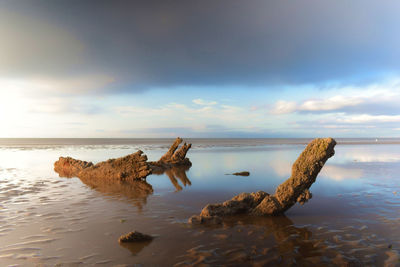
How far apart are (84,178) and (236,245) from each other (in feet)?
44.6

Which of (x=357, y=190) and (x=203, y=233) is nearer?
(x=203, y=233)

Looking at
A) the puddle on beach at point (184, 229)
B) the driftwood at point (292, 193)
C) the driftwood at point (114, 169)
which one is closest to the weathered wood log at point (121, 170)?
the driftwood at point (114, 169)

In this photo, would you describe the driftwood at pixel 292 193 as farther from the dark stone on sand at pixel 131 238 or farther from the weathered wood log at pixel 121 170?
the weathered wood log at pixel 121 170

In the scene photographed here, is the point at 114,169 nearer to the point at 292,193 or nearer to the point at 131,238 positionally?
the point at 131,238

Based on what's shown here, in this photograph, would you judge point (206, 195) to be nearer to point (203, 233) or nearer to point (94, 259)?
point (203, 233)

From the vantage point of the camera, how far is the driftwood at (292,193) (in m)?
8.38

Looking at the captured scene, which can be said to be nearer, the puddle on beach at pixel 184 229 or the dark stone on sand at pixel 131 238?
the puddle on beach at pixel 184 229

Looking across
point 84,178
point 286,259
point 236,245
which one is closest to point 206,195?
point 236,245

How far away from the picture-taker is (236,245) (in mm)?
6320

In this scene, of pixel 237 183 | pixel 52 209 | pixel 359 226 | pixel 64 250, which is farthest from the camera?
pixel 237 183

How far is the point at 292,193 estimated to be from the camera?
8.68 meters

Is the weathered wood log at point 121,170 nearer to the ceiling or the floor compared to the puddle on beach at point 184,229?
nearer to the ceiling

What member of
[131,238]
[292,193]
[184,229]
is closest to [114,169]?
[184,229]

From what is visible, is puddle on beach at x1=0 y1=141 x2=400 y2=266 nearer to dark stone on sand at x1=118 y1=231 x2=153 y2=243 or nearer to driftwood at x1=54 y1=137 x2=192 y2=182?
dark stone on sand at x1=118 y1=231 x2=153 y2=243
